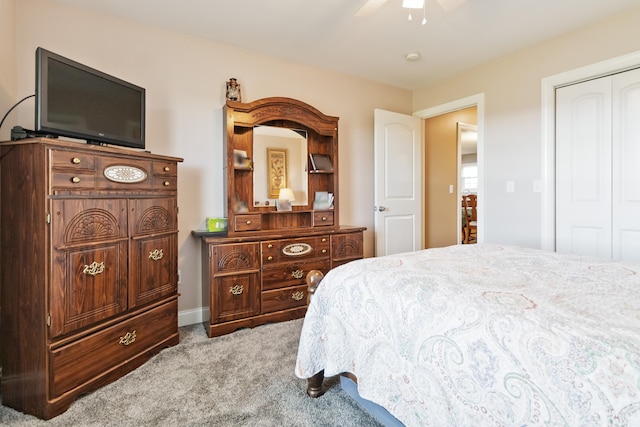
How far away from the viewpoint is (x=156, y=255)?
2.10 metres

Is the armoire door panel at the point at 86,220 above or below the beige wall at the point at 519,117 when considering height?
below

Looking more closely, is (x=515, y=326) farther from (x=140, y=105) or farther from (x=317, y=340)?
(x=140, y=105)

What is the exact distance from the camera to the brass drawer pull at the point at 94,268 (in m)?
1.69

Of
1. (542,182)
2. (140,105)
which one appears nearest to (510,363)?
(140,105)

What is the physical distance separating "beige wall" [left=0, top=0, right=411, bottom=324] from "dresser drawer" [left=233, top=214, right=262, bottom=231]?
0.26 meters

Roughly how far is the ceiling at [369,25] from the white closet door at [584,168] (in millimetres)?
573

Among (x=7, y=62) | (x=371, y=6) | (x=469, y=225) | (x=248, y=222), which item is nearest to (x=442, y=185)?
(x=469, y=225)

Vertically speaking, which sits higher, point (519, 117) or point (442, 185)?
point (519, 117)

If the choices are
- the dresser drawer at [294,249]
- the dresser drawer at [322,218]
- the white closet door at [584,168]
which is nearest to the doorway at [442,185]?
the white closet door at [584,168]

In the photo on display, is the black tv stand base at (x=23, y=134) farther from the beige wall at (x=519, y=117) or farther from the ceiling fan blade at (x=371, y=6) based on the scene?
the beige wall at (x=519, y=117)

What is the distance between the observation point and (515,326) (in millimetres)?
856

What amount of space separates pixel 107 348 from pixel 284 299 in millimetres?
1286

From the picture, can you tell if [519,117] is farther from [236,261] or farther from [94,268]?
[94,268]

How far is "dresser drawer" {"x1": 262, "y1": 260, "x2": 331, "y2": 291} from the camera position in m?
2.65
